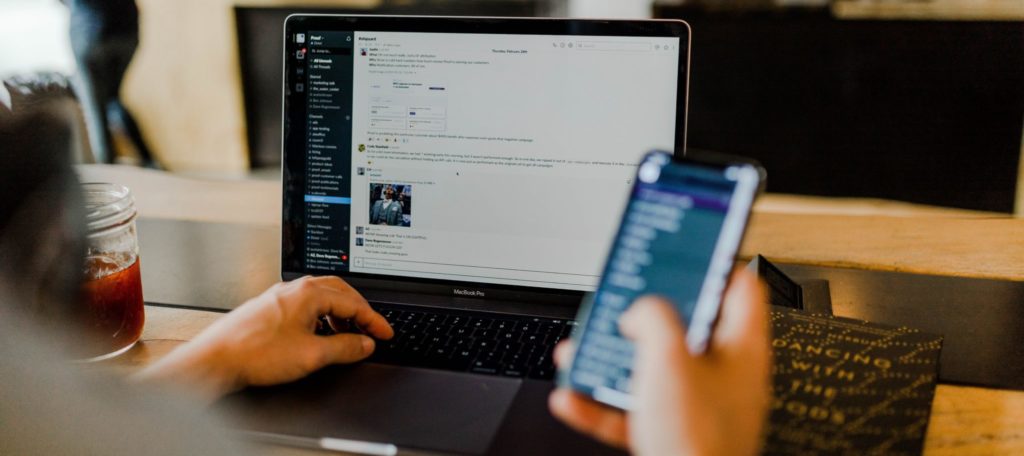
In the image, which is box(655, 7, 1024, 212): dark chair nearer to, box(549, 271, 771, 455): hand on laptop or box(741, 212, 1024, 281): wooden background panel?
box(741, 212, 1024, 281): wooden background panel

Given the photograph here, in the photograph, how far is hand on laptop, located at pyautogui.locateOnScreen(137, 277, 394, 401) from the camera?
639 millimetres

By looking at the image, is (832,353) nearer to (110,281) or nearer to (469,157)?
(469,157)

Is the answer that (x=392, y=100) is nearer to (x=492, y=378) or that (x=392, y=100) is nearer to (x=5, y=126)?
(x=492, y=378)

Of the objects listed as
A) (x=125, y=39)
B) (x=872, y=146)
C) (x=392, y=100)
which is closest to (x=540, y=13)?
(x=872, y=146)

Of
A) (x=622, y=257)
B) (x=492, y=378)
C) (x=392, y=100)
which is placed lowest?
(x=492, y=378)

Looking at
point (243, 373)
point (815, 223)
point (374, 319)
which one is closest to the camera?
point (243, 373)

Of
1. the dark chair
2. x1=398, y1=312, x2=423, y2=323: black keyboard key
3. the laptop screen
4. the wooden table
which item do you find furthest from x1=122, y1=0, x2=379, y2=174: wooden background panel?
x1=398, y1=312, x2=423, y2=323: black keyboard key

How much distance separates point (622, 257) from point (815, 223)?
0.81 m

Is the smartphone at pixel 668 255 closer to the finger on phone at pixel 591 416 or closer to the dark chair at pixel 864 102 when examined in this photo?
the finger on phone at pixel 591 416

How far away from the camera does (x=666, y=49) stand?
81 centimetres

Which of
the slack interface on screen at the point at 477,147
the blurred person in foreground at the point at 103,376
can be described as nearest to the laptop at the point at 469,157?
the slack interface on screen at the point at 477,147

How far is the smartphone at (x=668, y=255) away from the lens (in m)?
0.49

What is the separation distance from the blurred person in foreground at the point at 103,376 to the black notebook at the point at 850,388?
11cm

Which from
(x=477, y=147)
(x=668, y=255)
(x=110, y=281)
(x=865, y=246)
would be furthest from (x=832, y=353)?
(x=110, y=281)
